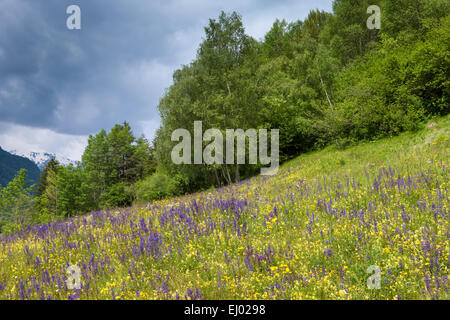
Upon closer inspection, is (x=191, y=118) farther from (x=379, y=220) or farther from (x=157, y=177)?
(x=379, y=220)

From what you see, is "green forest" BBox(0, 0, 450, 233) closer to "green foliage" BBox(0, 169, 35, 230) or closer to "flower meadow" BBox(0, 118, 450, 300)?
"green foliage" BBox(0, 169, 35, 230)

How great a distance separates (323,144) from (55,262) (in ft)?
85.7

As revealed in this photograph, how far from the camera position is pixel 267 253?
3330mm

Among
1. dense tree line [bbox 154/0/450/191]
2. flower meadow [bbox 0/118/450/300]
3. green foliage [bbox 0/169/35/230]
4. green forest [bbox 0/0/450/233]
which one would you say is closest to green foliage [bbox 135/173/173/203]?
green forest [bbox 0/0/450/233]

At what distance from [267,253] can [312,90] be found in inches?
1105

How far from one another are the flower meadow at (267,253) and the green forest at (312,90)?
7.02m

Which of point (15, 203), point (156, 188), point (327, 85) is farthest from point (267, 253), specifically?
point (15, 203)

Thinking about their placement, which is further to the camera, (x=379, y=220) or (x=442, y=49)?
(x=442, y=49)

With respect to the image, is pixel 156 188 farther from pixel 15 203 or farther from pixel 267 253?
pixel 15 203

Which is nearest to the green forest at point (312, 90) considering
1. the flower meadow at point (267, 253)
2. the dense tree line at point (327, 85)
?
the dense tree line at point (327, 85)

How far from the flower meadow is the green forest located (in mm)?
7015

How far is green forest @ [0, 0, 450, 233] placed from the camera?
53.5 feet

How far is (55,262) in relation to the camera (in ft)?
14.2
